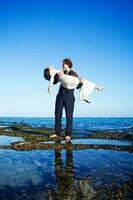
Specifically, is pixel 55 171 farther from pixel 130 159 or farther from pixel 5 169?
pixel 130 159

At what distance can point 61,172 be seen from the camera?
5.66m

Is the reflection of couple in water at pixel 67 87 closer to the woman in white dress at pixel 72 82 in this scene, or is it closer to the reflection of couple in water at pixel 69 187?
the woman in white dress at pixel 72 82

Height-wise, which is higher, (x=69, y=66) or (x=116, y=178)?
(x=69, y=66)

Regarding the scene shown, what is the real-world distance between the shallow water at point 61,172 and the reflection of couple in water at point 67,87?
302 centimetres

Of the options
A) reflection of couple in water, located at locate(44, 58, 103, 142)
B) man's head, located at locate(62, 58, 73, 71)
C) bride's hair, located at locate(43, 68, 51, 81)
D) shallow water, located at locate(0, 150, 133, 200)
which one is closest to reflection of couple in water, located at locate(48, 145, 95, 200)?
shallow water, located at locate(0, 150, 133, 200)

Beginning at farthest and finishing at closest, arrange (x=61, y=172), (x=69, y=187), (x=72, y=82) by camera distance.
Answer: (x=72, y=82)
(x=61, y=172)
(x=69, y=187)

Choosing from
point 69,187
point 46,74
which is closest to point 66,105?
point 46,74

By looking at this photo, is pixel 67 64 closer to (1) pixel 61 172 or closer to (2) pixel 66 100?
(2) pixel 66 100

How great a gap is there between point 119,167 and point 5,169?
7.23 feet

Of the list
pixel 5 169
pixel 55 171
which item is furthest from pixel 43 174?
pixel 5 169

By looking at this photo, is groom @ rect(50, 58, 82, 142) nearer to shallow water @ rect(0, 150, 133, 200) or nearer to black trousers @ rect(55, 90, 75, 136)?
black trousers @ rect(55, 90, 75, 136)

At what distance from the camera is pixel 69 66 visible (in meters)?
11.4

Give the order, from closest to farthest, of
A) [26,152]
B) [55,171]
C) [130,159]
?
[55,171] → [130,159] → [26,152]

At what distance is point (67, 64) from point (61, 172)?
6.19 m
